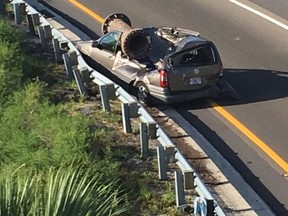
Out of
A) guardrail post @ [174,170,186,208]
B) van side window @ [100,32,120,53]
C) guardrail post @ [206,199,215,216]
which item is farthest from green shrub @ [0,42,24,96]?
guardrail post @ [206,199,215,216]

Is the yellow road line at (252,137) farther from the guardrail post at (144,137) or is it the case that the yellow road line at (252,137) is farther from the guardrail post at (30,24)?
the guardrail post at (30,24)

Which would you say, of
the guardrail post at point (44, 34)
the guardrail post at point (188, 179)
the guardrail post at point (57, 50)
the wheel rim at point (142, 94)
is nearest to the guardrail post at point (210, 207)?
the guardrail post at point (188, 179)

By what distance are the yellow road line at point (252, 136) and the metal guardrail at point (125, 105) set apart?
84.4 inches

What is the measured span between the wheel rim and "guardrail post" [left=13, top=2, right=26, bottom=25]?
4728mm

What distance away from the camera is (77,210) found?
26.5 feet

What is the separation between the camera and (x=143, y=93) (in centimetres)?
1712

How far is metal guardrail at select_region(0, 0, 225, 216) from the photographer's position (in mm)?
11875

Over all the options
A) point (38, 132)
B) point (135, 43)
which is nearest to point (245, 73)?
point (135, 43)

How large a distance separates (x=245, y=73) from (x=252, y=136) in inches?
140

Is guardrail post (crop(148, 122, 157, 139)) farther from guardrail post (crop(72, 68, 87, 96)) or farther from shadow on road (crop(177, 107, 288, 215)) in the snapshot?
guardrail post (crop(72, 68, 87, 96))

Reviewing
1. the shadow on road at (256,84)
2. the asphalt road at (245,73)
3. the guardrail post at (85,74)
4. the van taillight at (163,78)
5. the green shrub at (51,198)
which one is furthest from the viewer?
the shadow on road at (256,84)

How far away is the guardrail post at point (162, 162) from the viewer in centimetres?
1262

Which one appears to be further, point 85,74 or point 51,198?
point 85,74

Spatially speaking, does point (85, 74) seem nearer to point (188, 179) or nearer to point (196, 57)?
point (196, 57)
